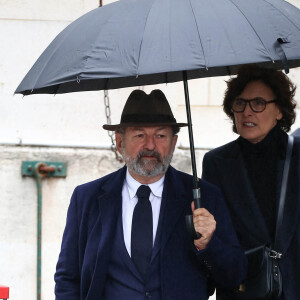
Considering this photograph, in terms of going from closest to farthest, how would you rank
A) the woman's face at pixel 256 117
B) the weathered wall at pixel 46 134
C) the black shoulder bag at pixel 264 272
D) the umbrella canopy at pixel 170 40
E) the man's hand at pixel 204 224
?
the umbrella canopy at pixel 170 40 → the man's hand at pixel 204 224 → the black shoulder bag at pixel 264 272 → the woman's face at pixel 256 117 → the weathered wall at pixel 46 134

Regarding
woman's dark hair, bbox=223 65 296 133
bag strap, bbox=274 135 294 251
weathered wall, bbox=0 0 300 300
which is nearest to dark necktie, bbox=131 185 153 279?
bag strap, bbox=274 135 294 251

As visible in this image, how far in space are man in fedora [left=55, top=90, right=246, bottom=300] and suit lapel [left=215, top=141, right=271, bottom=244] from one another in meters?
0.30

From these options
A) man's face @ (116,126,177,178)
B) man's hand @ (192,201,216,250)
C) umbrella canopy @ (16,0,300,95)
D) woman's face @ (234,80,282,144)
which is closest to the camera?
umbrella canopy @ (16,0,300,95)

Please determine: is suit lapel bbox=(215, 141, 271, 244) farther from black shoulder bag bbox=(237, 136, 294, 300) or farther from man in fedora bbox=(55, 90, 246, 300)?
man in fedora bbox=(55, 90, 246, 300)

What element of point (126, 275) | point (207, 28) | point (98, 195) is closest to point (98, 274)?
point (126, 275)

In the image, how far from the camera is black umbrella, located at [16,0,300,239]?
12.4ft

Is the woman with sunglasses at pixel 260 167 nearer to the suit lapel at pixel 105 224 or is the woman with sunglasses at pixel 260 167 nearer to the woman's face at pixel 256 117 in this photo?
the woman's face at pixel 256 117

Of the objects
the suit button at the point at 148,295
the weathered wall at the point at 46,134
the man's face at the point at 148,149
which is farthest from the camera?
the weathered wall at the point at 46,134

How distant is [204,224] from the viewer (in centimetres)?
408

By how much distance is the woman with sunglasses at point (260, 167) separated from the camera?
459 cm

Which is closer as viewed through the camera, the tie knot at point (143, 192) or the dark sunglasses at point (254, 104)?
the tie knot at point (143, 192)

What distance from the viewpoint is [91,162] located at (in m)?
7.79

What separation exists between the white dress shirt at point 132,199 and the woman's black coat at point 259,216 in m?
0.49

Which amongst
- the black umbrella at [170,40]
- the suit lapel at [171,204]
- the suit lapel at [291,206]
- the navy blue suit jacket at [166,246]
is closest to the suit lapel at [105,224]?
the navy blue suit jacket at [166,246]
